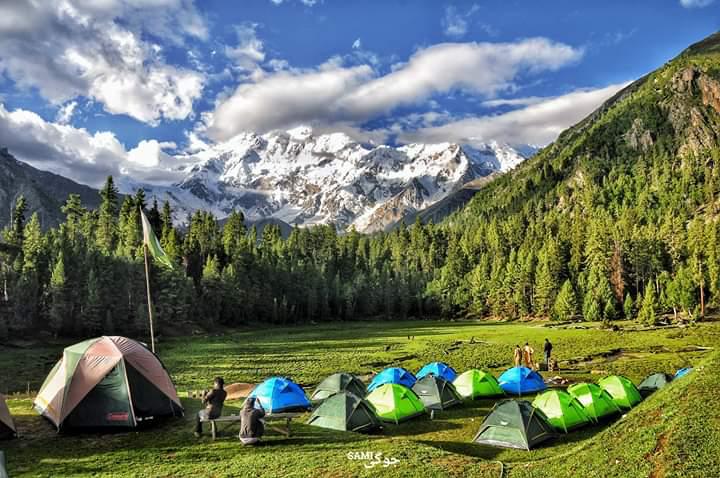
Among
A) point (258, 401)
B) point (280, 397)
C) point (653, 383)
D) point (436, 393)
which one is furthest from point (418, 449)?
point (653, 383)

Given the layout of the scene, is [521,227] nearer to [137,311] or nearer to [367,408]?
[137,311]

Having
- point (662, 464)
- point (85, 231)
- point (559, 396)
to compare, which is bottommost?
point (559, 396)

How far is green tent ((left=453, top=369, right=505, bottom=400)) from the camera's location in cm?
3241

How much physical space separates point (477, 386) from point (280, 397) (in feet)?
42.4

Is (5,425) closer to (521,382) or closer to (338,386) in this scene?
(338,386)

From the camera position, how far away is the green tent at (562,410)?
971 inches

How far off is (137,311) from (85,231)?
138ft

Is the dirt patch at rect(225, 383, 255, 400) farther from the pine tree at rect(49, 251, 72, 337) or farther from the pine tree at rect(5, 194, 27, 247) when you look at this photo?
the pine tree at rect(5, 194, 27, 247)

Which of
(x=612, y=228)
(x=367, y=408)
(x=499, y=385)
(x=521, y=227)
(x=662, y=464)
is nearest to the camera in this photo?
(x=662, y=464)

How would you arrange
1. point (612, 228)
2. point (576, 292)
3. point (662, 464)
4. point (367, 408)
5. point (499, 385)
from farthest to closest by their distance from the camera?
point (612, 228) < point (576, 292) < point (499, 385) < point (367, 408) < point (662, 464)

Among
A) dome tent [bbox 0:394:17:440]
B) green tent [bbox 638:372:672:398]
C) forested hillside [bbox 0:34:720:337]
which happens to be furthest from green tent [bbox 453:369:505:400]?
forested hillside [bbox 0:34:720:337]

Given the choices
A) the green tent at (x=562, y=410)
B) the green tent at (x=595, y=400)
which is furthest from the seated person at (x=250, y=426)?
the green tent at (x=595, y=400)

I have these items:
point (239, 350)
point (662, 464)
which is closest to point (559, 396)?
point (662, 464)

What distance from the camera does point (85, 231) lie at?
124 m
